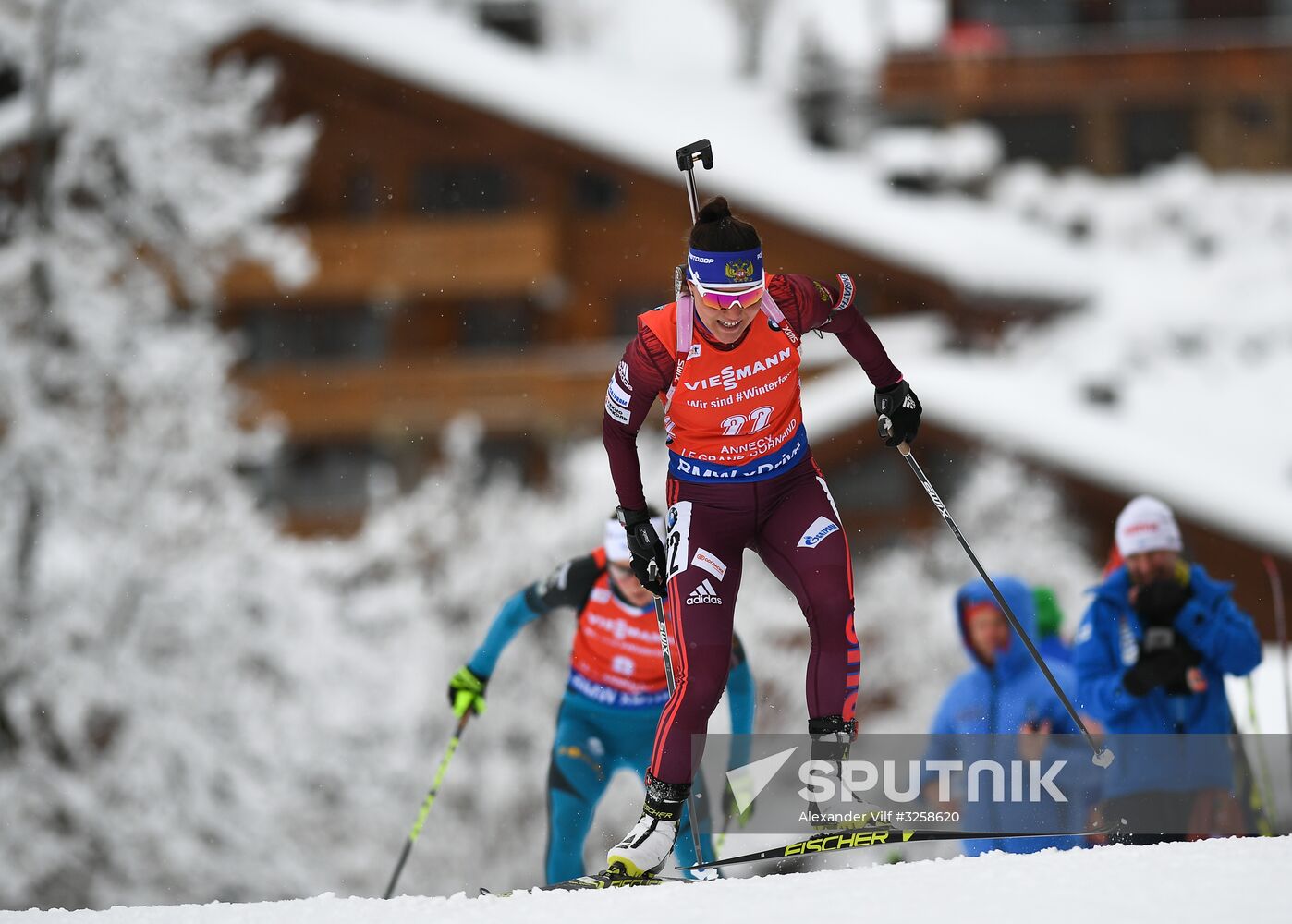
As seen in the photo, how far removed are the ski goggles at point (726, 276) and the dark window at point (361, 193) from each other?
1096 inches

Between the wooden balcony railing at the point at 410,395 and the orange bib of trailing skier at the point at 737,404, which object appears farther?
the wooden balcony railing at the point at 410,395

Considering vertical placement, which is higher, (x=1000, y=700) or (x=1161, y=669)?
(x=1161, y=669)

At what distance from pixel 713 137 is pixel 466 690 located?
3349 centimetres

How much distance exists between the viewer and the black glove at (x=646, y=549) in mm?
4988

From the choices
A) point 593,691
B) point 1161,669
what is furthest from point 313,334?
point 1161,669

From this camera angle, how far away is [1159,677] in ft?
19.2

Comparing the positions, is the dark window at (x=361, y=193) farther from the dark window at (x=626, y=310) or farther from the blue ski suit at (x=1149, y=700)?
the blue ski suit at (x=1149, y=700)

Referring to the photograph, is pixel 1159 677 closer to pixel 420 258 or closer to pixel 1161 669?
pixel 1161 669

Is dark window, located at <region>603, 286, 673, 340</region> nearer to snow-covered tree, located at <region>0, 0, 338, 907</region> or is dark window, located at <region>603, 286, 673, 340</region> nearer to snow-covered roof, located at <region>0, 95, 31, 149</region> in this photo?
snow-covered roof, located at <region>0, 95, 31, 149</region>

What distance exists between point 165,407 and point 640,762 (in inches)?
461

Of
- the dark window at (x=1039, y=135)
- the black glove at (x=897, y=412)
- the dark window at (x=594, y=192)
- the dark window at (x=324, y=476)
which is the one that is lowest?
the dark window at (x=324, y=476)

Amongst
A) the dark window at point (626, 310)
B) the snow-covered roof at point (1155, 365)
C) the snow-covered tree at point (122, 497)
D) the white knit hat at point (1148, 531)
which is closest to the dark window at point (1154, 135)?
the snow-covered roof at point (1155, 365)

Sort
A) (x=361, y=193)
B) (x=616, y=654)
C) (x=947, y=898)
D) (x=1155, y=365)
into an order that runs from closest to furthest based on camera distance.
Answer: (x=947, y=898) → (x=616, y=654) → (x=361, y=193) → (x=1155, y=365)

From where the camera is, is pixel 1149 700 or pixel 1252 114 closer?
pixel 1149 700
